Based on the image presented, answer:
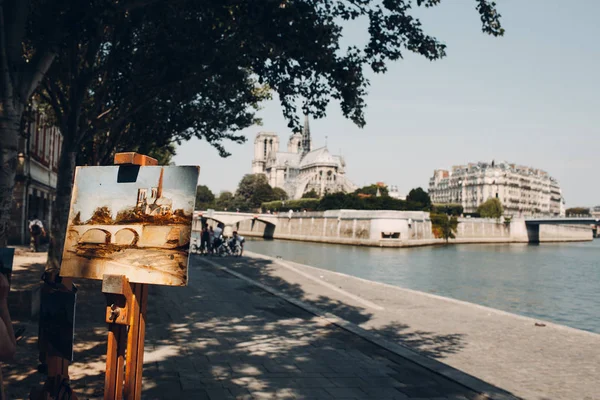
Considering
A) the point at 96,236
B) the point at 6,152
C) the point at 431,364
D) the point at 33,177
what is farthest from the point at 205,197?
the point at 96,236

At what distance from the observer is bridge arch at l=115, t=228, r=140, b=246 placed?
4.43 meters

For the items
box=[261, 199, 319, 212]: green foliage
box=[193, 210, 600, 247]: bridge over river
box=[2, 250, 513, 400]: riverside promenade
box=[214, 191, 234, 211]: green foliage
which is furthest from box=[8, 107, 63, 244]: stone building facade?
box=[214, 191, 234, 211]: green foliage

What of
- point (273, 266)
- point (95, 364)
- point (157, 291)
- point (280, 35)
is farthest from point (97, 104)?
point (273, 266)

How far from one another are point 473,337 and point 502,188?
15312 centimetres

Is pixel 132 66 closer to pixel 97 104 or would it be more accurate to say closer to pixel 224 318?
pixel 97 104

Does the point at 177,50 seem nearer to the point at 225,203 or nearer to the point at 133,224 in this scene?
the point at 133,224

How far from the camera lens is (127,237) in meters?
4.47

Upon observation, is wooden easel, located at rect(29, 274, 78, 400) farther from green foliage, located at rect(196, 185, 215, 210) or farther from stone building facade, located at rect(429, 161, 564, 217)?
stone building facade, located at rect(429, 161, 564, 217)

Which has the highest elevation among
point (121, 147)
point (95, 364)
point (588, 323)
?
point (121, 147)

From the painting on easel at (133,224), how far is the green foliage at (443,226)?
76.0 metres

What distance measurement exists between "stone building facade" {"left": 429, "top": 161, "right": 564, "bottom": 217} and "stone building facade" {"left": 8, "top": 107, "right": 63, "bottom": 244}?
12867 cm

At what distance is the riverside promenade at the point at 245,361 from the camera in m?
6.03

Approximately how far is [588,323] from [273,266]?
11782mm

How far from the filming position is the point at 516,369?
26.7ft
